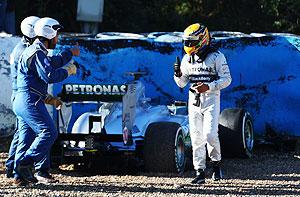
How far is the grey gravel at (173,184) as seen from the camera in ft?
30.7

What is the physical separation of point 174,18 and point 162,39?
35.2 feet

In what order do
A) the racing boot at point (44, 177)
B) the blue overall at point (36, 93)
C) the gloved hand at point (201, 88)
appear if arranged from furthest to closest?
the gloved hand at point (201, 88), the racing boot at point (44, 177), the blue overall at point (36, 93)

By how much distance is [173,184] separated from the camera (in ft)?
32.8

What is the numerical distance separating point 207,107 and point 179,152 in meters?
1.19

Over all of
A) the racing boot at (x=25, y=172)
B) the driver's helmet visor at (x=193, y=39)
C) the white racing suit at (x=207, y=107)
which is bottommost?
the racing boot at (x=25, y=172)

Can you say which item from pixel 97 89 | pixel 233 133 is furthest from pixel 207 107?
pixel 233 133

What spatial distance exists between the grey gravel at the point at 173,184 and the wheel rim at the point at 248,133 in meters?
0.56

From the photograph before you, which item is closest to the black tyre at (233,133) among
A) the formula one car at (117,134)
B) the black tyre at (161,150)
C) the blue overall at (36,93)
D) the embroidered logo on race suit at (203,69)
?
the formula one car at (117,134)

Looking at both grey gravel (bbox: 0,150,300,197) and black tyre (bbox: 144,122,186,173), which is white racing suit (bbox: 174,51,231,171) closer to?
grey gravel (bbox: 0,150,300,197)

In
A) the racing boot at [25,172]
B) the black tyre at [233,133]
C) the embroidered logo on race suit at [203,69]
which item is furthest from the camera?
the black tyre at [233,133]

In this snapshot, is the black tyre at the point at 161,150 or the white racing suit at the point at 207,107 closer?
the white racing suit at the point at 207,107

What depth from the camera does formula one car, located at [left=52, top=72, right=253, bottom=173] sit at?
10695 mm

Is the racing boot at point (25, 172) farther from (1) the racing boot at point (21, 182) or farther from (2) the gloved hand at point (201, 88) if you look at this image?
(2) the gloved hand at point (201, 88)

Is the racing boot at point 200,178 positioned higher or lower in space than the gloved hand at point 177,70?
lower
